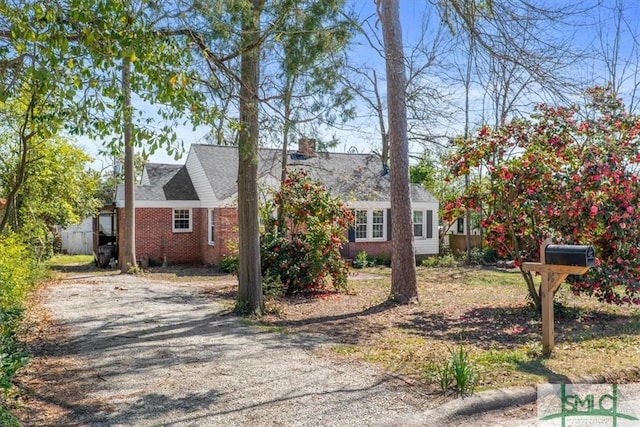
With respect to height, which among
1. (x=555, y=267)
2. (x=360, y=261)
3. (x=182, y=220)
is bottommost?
(x=360, y=261)

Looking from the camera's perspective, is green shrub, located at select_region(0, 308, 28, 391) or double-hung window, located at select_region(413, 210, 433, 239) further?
double-hung window, located at select_region(413, 210, 433, 239)

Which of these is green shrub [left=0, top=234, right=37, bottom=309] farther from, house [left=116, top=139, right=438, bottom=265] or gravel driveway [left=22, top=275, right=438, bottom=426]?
house [left=116, top=139, right=438, bottom=265]

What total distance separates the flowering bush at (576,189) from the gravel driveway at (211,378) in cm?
423

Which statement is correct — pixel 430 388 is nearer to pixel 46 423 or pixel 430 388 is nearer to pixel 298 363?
pixel 298 363

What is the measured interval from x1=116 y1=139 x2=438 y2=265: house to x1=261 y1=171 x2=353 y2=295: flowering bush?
194 inches

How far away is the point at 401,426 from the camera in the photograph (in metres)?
4.20

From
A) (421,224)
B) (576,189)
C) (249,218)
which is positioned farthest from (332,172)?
(576,189)

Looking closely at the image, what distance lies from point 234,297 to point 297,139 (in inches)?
188

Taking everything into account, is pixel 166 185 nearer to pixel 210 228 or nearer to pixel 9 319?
pixel 210 228

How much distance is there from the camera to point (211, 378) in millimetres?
5492

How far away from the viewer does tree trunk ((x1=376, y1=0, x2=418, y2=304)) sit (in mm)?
10625

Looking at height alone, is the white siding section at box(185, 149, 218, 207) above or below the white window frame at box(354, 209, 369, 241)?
above

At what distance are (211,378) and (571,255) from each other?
164 inches

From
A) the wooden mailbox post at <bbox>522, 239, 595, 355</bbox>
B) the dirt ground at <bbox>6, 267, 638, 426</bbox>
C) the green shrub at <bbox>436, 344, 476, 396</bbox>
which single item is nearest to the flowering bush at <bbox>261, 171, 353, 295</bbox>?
the dirt ground at <bbox>6, 267, 638, 426</bbox>
